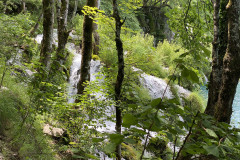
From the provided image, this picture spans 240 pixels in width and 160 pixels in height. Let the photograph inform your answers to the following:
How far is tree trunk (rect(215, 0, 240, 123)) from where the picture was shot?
7.47 feet

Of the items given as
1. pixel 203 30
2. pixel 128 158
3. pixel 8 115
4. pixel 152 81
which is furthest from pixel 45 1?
pixel 152 81

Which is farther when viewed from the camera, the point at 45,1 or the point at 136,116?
the point at 45,1

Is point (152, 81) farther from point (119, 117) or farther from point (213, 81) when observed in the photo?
point (119, 117)

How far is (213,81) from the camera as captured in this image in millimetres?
2816

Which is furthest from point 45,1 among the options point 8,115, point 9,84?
point 8,115

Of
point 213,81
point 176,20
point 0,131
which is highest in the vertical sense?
point 176,20

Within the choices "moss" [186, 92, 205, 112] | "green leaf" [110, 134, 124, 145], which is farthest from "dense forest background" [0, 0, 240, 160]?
"moss" [186, 92, 205, 112]

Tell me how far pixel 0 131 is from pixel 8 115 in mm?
219

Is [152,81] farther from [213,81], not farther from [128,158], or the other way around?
[213,81]

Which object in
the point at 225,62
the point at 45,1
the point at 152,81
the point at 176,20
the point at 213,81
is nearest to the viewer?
Answer: the point at 225,62

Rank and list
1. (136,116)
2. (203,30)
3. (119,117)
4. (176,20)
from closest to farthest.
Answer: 1. (136,116)
2. (119,117)
3. (203,30)
4. (176,20)

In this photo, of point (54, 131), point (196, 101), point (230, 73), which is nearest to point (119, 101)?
point (230, 73)

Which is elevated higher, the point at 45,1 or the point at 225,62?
the point at 45,1

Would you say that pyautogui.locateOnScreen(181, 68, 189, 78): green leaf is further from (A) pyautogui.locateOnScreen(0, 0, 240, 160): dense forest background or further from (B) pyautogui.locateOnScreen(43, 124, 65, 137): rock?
(B) pyautogui.locateOnScreen(43, 124, 65, 137): rock
